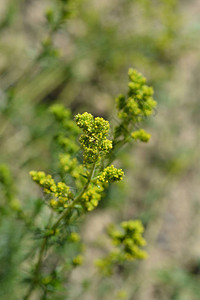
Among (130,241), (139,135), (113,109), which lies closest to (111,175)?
(139,135)

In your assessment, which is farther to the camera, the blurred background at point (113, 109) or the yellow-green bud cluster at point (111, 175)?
the blurred background at point (113, 109)

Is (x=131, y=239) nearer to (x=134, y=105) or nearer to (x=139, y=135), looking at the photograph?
(x=139, y=135)

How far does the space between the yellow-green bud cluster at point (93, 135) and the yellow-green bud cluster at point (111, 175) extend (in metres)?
0.07

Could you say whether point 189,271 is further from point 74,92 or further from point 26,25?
point 26,25

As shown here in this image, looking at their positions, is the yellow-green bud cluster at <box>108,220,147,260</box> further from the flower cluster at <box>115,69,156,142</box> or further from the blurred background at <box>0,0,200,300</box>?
the blurred background at <box>0,0,200,300</box>

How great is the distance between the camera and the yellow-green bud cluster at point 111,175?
4.40 ft

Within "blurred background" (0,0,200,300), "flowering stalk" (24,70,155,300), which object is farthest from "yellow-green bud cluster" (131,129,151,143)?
"blurred background" (0,0,200,300)

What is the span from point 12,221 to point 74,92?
202 centimetres

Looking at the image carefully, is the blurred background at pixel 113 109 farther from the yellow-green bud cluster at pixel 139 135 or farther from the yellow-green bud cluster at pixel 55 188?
the yellow-green bud cluster at pixel 55 188

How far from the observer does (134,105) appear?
5.45 feet

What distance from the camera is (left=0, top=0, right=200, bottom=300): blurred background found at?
11.8 feet

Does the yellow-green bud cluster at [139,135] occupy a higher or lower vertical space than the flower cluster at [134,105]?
lower

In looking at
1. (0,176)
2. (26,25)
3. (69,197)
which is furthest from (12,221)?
(26,25)

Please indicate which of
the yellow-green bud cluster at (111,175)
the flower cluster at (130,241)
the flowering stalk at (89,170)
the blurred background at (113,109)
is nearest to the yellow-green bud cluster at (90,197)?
the flowering stalk at (89,170)
